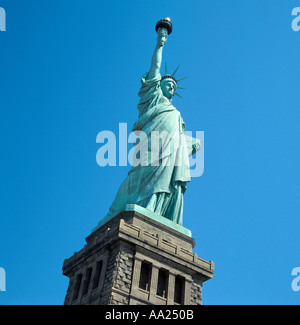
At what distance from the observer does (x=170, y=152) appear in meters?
39.8

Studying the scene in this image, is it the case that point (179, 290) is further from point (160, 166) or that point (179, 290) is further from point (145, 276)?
point (160, 166)

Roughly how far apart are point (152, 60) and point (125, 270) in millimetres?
22280

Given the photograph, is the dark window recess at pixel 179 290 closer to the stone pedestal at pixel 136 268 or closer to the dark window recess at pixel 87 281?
the stone pedestal at pixel 136 268

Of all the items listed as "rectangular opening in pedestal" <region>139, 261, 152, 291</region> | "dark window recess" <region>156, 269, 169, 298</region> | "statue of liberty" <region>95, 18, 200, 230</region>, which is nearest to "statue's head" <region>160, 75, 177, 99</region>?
"statue of liberty" <region>95, 18, 200, 230</region>

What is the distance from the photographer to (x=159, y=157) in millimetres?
39094

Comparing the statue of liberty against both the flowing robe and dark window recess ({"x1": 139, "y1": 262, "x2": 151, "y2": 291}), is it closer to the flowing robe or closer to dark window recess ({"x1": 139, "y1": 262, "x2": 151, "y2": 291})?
the flowing robe

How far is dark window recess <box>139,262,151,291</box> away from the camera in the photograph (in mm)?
31316

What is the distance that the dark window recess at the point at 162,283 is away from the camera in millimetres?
31844

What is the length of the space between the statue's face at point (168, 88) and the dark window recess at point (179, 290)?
57.0ft

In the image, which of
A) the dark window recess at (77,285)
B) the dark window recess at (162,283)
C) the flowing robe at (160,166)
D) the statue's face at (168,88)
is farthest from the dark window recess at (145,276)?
the statue's face at (168,88)
